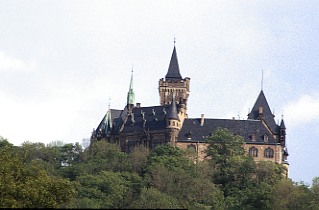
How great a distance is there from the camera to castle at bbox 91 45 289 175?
5413 inches

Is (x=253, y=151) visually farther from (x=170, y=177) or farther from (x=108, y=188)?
(x=108, y=188)

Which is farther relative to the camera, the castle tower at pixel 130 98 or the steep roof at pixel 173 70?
the steep roof at pixel 173 70

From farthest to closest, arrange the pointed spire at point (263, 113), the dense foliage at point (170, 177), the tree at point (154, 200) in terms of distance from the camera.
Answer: the pointed spire at point (263, 113), the dense foliage at point (170, 177), the tree at point (154, 200)

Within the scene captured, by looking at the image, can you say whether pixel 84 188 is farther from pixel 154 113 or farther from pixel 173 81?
pixel 173 81

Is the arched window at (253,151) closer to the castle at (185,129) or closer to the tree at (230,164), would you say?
the castle at (185,129)

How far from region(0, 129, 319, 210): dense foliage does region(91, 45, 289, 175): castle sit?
2744 mm

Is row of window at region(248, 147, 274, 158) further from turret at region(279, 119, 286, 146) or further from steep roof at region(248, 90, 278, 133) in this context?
steep roof at region(248, 90, 278, 133)

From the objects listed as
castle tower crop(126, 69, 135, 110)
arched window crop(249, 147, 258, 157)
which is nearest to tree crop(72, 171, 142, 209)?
arched window crop(249, 147, 258, 157)

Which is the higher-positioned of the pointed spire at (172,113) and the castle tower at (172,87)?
the castle tower at (172,87)

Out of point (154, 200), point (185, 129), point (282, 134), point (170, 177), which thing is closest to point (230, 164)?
point (185, 129)

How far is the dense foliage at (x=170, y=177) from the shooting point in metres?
116

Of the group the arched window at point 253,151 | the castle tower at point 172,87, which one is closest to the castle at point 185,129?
the arched window at point 253,151

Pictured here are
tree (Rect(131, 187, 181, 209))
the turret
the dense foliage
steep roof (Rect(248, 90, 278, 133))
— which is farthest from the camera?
steep roof (Rect(248, 90, 278, 133))

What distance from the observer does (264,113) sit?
142m
